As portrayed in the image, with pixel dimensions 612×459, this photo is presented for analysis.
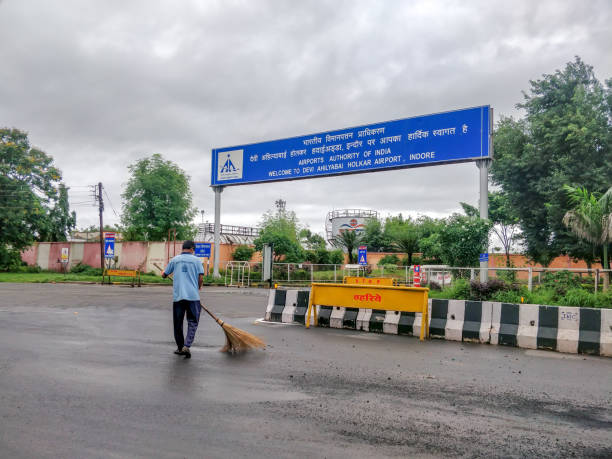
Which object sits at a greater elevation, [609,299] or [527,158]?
[527,158]

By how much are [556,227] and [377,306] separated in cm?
2100

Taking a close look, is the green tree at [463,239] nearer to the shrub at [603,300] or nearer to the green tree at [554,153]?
the shrub at [603,300]

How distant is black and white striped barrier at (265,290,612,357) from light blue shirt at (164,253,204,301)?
4310mm

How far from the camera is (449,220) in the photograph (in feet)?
62.3

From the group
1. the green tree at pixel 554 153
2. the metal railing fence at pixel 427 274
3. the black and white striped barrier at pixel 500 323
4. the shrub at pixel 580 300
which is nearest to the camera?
the black and white striped barrier at pixel 500 323

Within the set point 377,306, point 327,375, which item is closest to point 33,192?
point 377,306

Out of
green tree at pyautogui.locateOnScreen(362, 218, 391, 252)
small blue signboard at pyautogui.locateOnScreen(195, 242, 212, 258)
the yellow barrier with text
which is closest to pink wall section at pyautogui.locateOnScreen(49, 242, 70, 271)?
small blue signboard at pyautogui.locateOnScreen(195, 242, 212, 258)

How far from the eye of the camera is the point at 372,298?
1055 cm

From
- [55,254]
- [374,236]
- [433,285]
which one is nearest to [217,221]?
[433,285]

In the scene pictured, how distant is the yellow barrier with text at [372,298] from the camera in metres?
9.91

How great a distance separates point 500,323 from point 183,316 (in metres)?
5.57

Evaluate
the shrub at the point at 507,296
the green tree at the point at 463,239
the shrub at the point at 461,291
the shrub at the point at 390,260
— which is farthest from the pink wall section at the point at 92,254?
the shrub at the point at 507,296

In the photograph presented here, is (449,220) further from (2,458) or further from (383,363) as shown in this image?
(2,458)

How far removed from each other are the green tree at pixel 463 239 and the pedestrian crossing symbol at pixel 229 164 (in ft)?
43.1
